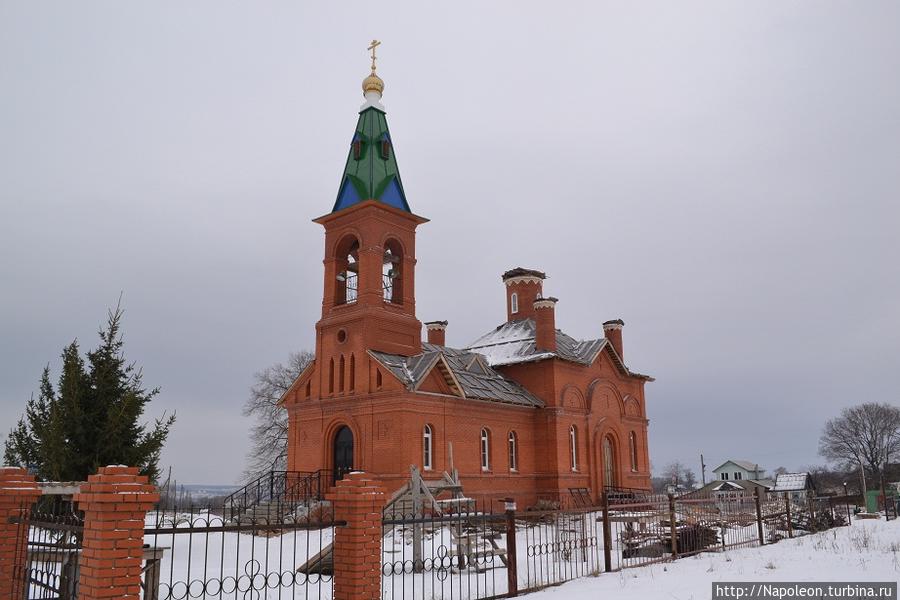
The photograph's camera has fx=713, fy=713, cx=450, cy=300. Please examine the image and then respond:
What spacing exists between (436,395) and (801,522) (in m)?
10.7

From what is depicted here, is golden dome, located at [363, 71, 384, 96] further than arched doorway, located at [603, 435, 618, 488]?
No

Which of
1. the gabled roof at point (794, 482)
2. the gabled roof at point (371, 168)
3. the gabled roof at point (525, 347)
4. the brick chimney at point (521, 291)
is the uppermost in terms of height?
the gabled roof at point (371, 168)

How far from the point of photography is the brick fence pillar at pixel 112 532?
5.74 meters

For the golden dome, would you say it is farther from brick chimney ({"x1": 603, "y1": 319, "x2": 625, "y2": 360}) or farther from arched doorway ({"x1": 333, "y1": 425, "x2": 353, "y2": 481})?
brick chimney ({"x1": 603, "y1": 319, "x2": 625, "y2": 360})

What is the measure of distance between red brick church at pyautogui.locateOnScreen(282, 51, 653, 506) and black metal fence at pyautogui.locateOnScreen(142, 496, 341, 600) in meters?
3.16

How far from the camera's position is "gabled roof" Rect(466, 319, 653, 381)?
2670cm

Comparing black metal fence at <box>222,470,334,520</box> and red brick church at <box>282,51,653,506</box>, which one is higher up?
red brick church at <box>282,51,653,506</box>

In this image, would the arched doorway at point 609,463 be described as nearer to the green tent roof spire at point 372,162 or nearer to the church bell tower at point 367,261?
the church bell tower at point 367,261

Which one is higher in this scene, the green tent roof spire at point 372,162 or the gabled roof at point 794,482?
the green tent roof spire at point 372,162

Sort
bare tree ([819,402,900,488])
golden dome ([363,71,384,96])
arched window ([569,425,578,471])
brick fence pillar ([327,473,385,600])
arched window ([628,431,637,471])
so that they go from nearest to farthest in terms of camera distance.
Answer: brick fence pillar ([327,473,385,600]) < golden dome ([363,71,384,96]) < arched window ([569,425,578,471]) < arched window ([628,431,637,471]) < bare tree ([819,402,900,488])

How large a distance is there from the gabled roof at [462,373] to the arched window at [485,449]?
120cm

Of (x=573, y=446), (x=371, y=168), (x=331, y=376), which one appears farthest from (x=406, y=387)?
(x=573, y=446)

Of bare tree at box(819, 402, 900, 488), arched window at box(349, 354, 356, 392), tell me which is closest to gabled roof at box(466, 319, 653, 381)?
arched window at box(349, 354, 356, 392)

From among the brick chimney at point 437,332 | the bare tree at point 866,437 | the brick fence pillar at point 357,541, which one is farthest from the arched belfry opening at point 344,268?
the bare tree at point 866,437
